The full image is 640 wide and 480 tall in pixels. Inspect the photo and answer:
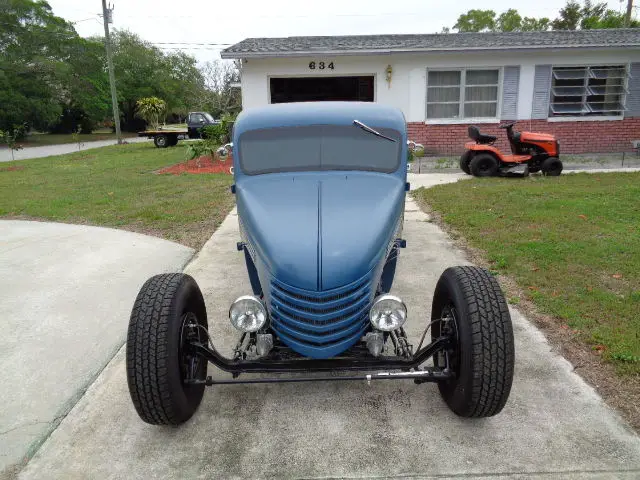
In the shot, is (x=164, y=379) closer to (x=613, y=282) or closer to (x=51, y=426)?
(x=51, y=426)

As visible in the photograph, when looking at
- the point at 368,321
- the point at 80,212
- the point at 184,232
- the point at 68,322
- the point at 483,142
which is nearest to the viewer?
A: the point at 368,321

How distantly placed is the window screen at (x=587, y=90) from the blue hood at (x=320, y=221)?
44.8 ft

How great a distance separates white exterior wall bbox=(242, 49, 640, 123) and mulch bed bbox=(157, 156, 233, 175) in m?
2.10

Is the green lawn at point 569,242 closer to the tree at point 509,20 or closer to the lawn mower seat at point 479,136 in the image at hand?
the lawn mower seat at point 479,136

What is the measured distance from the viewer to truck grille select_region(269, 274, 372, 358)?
2.82 meters

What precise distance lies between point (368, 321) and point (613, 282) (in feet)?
10.8

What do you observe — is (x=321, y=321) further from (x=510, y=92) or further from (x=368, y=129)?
(x=510, y=92)

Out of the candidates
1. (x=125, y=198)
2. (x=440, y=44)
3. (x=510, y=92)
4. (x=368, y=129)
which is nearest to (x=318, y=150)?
(x=368, y=129)

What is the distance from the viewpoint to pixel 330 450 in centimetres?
280

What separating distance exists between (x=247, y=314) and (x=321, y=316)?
1.38 ft

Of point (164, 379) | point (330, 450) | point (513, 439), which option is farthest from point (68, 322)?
point (513, 439)

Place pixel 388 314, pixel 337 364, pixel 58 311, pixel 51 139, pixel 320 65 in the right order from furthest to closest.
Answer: pixel 51 139 → pixel 320 65 → pixel 58 311 → pixel 337 364 → pixel 388 314

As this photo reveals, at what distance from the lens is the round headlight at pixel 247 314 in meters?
2.85

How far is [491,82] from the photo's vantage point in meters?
15.0
